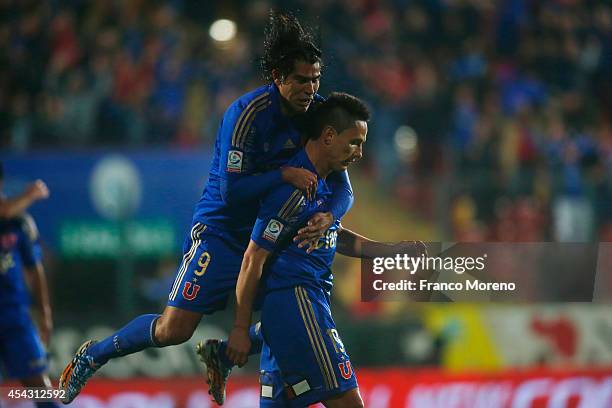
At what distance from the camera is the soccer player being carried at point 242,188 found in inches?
192

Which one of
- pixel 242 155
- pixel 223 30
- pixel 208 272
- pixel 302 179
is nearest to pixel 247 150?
pixel 242 155

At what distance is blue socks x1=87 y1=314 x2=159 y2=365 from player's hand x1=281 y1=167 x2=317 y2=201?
1.13 meters

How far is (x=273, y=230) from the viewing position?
4.67 meters

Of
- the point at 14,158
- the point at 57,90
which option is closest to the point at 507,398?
the point at 14,158

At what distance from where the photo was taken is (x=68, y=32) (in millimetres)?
10828

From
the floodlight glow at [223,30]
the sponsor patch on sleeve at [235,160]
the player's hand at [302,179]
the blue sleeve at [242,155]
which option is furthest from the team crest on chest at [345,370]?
the floodlight glow at [223,30]

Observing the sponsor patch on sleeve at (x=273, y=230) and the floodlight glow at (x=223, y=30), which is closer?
the sponsor patch on sleeve at (x=273, y=230)

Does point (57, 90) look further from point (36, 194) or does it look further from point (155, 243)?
point (36, 194)

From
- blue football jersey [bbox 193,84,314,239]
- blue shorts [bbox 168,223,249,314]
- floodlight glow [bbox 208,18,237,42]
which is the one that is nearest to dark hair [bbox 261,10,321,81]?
blue football jersey [bbox 193,84,314,239]

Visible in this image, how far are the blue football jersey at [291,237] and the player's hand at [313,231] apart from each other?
29 mm

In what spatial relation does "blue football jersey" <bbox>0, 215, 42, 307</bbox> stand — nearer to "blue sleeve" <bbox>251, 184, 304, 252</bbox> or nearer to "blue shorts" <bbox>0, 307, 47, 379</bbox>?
"blue shorts" <bbox>0, 307, 47, 379</bbox>

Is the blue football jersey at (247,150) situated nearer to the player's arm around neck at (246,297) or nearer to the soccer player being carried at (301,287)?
the soccer player being carried at (301,287)

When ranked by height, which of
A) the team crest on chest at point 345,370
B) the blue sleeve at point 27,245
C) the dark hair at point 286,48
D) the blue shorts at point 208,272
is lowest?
the team crest on chest at point 345,370

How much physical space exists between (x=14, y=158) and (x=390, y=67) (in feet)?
14.6
